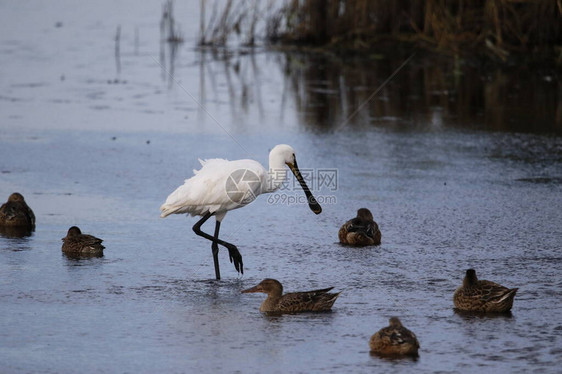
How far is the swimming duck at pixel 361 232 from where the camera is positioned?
9.48 m

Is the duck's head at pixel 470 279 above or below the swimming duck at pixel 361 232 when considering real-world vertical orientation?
below

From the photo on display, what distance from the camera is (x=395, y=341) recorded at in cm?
648

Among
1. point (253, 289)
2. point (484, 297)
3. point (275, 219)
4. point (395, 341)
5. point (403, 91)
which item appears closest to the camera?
point (395, 341)

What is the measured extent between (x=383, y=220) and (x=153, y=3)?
25347 millimetres

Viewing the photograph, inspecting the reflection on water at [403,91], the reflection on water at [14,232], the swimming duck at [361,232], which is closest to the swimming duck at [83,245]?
the reflection on water at [14,232]

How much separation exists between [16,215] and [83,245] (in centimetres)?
127

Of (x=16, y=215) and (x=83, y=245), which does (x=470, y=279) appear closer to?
(x=83, y=245)

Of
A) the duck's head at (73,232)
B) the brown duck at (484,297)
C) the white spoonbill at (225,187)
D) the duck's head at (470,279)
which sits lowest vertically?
the brown duck at (484,297)

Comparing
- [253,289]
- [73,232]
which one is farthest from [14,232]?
[253,289]

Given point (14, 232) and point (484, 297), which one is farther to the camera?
point (14, 232)

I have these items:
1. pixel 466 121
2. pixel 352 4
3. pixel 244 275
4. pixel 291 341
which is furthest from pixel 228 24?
pixel 291 341

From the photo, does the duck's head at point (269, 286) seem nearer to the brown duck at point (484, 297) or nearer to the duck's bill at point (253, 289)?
the duck's bill at point (253, 289)

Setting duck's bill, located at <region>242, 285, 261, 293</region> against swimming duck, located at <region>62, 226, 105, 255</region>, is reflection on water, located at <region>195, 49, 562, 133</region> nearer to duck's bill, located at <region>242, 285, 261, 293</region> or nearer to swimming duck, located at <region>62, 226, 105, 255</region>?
swimming duck, located at <region>62, 226, 105, 255</region>

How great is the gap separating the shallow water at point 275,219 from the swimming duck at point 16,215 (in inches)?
10.8
